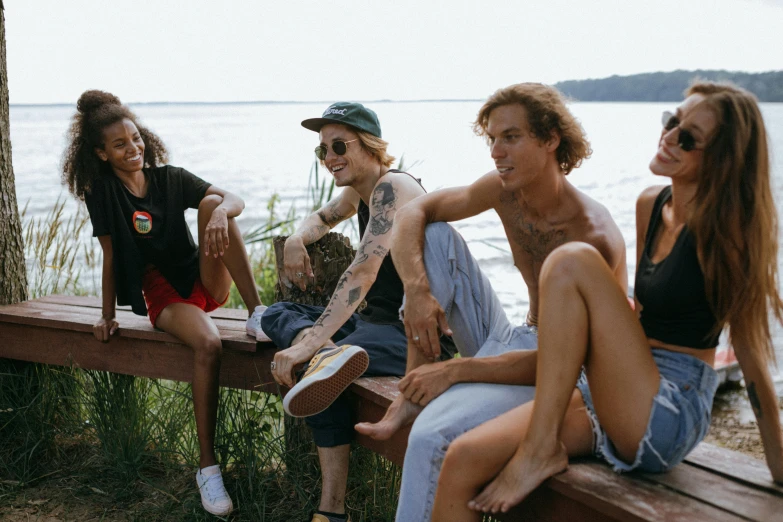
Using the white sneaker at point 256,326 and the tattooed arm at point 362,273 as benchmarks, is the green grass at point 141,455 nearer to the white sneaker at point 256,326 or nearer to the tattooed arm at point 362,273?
the white sneaker at point 256,326

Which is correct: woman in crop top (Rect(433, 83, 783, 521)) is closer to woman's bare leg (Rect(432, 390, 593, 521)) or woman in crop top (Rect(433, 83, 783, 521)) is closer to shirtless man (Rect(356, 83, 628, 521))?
woman's bare leg (Rect(432, 390, 593, 521))

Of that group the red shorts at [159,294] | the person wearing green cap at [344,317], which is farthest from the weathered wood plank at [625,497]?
the red shorts at [159,294]

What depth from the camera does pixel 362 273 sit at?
299cm

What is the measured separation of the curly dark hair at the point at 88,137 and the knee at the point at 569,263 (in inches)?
A: 93.3

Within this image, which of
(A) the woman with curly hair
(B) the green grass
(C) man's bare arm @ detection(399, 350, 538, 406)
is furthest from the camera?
(A) the woman with curly hair

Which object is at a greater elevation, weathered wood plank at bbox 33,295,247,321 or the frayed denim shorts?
the frayed denim shorts

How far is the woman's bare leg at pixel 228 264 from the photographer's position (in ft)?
11.6

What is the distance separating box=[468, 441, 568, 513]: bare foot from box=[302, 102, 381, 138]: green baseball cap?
156 centimetres

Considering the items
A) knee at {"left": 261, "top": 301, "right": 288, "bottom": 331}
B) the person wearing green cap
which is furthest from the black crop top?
knee at {"left": 261, "top": 301, "right": 288, "bottom": 331}

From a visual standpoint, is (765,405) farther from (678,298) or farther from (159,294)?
(159,294)

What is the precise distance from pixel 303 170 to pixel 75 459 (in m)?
25.6

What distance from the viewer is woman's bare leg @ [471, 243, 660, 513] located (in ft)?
6.43

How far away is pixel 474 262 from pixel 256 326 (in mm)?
1113

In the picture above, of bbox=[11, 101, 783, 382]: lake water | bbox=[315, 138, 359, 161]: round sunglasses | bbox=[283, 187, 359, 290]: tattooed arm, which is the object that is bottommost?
bbox=[11, 101, 783, 382]: lake water
